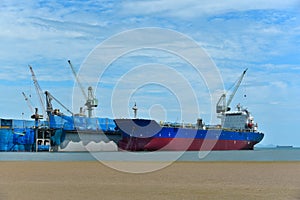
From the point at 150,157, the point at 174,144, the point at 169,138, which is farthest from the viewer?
the point at 174,144

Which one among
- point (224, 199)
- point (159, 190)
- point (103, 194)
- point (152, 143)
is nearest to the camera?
point (224, 199)

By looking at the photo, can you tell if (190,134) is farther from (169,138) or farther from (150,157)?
(150,157)

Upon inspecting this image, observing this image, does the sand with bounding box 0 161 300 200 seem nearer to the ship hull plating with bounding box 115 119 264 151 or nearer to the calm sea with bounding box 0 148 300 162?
the calm sea with bounding box 0 148 300 162

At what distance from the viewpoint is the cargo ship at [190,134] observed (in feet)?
316

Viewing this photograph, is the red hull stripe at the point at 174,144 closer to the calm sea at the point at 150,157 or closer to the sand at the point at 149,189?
the calm sea at the point at 150,157

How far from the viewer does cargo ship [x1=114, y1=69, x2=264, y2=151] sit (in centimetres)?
9619

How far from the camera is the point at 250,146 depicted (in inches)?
4946

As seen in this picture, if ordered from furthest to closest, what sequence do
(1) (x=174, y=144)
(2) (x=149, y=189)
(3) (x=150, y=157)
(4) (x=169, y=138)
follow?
(1) (x=174, y=144)
(4) (x=169, y=138)
(3) (x=150, y=157)
(2) (x=149, y=189)

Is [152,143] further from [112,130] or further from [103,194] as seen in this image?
[103,194]

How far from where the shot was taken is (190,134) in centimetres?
10438

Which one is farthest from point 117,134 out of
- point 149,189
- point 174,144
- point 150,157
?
point 149,189

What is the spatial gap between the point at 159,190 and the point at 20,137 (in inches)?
3557

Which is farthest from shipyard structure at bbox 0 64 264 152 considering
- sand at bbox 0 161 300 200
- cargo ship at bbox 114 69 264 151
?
sand at bbox 0 161 300 200

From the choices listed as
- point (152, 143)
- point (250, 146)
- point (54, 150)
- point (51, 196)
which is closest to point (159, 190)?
point (51, 196)
